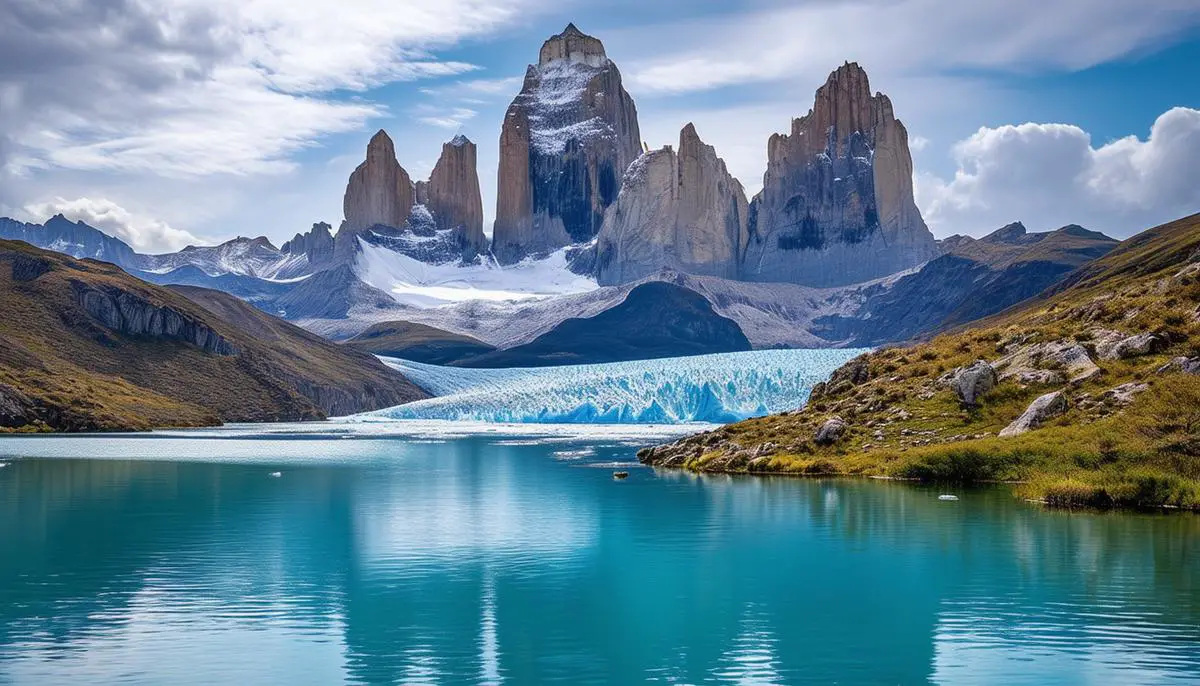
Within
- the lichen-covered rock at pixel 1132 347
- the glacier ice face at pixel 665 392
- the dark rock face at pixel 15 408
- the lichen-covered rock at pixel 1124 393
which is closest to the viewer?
the lichen-covered rock at pixel 1124 393

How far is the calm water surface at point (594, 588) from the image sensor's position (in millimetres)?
20375

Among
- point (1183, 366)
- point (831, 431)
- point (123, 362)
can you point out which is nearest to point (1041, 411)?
point (1183, 366)

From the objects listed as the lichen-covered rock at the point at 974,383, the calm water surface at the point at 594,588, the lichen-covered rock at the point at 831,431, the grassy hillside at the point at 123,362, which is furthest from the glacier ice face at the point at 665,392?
the calm water surface at the point at 594,588

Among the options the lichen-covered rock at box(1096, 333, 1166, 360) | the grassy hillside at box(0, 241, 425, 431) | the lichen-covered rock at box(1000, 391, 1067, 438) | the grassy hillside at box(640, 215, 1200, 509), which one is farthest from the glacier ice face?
the lichen-covered rock at box(1000, 391, 1067, 438)

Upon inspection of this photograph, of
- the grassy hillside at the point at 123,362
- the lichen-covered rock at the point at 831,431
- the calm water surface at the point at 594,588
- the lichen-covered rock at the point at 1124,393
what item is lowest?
the calm water surface at the point at 594,588

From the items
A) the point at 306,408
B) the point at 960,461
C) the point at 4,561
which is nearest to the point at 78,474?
the point at 4,561

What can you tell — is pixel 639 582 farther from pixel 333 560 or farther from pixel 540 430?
pixel 540 430

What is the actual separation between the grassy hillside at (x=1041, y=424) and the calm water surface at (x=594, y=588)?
263cm

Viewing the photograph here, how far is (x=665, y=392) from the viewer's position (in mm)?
129250

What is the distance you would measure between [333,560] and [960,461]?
1027 inches

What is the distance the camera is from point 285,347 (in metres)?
200

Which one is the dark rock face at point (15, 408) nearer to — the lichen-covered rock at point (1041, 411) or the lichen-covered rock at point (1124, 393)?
the lichen-covered rock at point (1041, 411)

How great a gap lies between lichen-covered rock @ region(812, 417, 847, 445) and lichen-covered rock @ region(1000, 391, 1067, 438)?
9.55 m

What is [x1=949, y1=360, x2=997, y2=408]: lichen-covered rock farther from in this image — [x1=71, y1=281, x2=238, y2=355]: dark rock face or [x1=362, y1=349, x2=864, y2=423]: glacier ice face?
[x1=71, y1=281, x2=238, y2=355]: dark rock face
